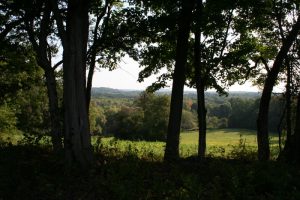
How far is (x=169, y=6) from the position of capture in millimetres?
14102

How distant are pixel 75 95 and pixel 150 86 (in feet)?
29.9

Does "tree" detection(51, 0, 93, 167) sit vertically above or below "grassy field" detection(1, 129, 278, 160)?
above

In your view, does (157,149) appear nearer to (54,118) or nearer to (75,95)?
(54,118)

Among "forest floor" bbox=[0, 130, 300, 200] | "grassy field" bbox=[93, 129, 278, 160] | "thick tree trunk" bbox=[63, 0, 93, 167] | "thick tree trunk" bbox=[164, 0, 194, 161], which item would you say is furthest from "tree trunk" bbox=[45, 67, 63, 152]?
"thick tree trunk" bbox=[164, 0, 194, 161]

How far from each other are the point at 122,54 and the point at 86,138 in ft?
28.7

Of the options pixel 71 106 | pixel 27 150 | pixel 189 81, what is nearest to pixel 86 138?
pixel 71 106

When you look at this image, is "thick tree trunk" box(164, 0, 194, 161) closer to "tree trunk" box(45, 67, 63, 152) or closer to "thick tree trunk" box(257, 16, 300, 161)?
"thick tree trunk" box(257, 16, 300, 161)

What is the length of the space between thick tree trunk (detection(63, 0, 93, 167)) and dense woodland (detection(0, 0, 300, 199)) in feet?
0.09

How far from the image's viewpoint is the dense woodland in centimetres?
849

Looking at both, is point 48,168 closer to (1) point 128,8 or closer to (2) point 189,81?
(1) point 128,8

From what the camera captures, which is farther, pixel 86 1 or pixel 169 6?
pixel 169 6

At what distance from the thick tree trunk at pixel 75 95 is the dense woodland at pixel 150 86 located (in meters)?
0.03

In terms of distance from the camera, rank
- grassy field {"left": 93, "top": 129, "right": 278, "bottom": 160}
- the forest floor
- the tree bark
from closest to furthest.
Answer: the forest floor
the tree bark
grassy field {"left": 93, "top": 129, "right": 278, "bottom": 160}

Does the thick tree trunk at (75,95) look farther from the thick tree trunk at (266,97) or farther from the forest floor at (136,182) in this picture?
the thick tree trunk at (266,97)
